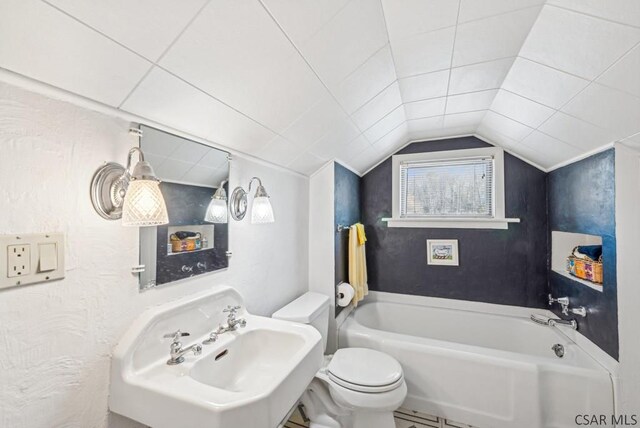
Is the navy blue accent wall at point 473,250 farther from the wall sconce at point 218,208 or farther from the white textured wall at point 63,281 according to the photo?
the white textured wall at point 63,281

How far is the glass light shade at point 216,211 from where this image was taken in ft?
4.27

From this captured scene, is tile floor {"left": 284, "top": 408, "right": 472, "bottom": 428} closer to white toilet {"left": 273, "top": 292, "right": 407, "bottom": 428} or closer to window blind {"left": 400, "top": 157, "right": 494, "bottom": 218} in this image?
white toilet {"left": 273, "top": 292, "right": 407, "bottom": 428}

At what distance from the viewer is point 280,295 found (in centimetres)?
188

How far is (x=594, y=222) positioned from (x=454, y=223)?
3.40 ft

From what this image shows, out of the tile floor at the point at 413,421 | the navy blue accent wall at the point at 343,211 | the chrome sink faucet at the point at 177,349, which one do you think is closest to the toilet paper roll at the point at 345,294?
the navy blue accent wall at the point at 343,211

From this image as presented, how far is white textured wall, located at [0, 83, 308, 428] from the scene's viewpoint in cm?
68

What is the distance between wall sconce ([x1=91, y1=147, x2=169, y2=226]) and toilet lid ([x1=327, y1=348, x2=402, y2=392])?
1.35 metres

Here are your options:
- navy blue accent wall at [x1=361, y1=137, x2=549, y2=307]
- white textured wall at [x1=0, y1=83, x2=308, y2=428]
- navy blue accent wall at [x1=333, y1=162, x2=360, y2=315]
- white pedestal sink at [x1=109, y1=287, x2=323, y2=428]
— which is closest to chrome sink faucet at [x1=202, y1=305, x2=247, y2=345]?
white pedestal sink at [x1=109, y1=287, x2=323, y2=428]

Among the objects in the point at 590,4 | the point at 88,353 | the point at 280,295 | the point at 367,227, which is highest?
the point at 590,4

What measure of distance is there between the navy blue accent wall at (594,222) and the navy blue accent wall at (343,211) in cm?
171

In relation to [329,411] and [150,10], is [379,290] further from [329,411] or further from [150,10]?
[150,10]

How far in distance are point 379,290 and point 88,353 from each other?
2.52 meters

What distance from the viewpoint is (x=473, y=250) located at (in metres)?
2.59

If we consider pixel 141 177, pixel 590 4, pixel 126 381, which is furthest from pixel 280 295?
pixel 590 4
